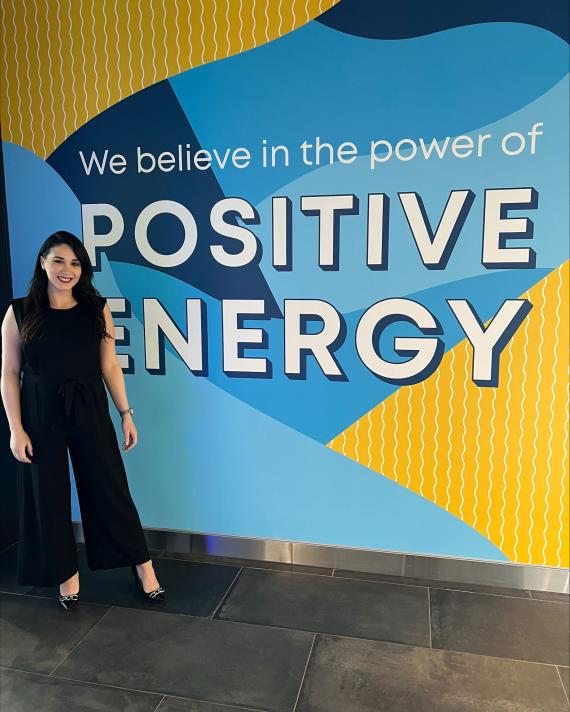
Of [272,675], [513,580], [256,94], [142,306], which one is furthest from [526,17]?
[272,675]

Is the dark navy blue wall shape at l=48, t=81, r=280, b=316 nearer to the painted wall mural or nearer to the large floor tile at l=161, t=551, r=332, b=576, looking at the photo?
the painted wall mural

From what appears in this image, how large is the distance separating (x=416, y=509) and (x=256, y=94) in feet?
6.51

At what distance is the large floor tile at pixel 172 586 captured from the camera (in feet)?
8.42

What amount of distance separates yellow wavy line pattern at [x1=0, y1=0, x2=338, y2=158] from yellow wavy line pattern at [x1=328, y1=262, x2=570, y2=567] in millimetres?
1641

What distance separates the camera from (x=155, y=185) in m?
2.78

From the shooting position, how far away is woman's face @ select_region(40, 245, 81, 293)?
234 cm

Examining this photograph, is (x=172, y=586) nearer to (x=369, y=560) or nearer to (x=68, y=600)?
(x=68, y=600)

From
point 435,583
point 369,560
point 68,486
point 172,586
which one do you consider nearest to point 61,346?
point 68,486

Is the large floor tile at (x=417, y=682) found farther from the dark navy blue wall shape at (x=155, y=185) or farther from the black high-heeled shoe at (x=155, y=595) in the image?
the dark navy blue wall shape at (x=155, y=185)

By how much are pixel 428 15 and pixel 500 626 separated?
2.48 m

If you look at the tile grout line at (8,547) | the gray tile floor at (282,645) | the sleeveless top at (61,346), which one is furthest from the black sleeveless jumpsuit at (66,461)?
the tile grout line at (8,547)

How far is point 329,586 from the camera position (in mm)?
2721

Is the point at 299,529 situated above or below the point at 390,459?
below

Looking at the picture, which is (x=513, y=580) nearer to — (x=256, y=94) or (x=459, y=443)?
(x=459, y=443)
